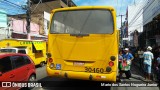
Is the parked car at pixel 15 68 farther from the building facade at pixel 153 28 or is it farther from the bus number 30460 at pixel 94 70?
the building facade at pixel 153 28

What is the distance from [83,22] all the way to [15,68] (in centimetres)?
298

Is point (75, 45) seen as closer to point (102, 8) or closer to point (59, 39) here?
point (59, 39)

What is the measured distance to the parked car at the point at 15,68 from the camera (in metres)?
7.30

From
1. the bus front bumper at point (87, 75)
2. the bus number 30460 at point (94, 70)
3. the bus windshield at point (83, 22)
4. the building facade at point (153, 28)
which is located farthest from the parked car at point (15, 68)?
the building facade at point (153, 28)

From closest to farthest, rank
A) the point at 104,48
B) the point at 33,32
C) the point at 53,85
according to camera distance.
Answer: the point at 104,48, the point at 53,85, the point at 33,32

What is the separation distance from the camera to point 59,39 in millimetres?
9070

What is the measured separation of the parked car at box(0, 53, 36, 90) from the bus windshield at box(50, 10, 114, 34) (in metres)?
1.61

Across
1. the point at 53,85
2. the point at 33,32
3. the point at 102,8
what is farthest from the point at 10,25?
the point at 102,8

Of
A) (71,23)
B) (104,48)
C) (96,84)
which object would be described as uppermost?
(71,23)

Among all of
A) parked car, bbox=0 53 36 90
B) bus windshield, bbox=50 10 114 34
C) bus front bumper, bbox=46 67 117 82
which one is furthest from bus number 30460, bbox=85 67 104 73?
parked car, bbox=0 53 36 90

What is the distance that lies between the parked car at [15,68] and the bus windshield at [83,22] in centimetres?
161

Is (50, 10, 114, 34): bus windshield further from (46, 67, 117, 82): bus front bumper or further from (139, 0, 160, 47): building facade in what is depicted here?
(139, 0, 160, 47): building facade

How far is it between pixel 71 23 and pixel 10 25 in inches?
787

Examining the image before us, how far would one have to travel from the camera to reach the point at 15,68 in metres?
8.07
